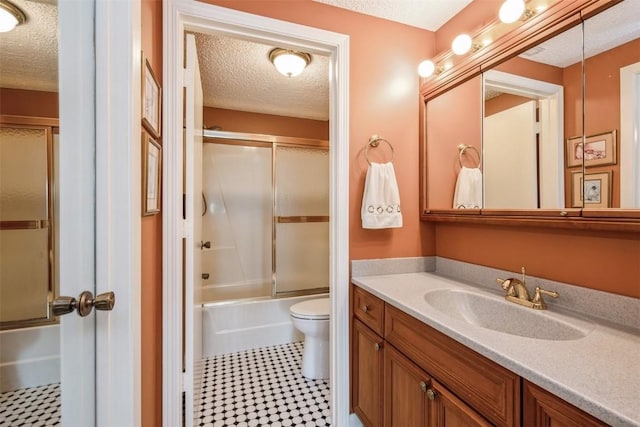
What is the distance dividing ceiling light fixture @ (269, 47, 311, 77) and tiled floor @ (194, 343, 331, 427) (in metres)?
2.21

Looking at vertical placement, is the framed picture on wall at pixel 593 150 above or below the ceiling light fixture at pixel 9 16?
below

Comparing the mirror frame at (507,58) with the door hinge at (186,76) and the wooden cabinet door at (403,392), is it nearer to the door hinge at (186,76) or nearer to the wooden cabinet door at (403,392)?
the wooden cabinet door at (403,392)

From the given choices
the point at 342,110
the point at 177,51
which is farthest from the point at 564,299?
the point at 177,51

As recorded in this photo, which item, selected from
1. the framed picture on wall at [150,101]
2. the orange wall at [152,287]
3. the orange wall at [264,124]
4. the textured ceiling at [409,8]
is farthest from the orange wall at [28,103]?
the orange wall at [264,124]

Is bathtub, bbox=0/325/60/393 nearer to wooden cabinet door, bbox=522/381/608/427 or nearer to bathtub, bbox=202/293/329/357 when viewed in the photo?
wooden cabinet door, bbox=522/381/608/427

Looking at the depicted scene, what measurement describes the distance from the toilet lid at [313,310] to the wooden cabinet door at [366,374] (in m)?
0.42

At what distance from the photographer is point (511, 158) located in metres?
1.29

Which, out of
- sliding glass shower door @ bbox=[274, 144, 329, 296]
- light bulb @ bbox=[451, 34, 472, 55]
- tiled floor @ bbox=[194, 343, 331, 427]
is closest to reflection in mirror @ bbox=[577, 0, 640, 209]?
light bulb @ bbox=[451, 34, 472, 55]

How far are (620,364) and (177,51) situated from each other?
1.86 m

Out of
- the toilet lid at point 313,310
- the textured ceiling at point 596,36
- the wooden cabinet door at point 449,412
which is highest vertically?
the textured ceiling at point 596,36

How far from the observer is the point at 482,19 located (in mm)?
1413

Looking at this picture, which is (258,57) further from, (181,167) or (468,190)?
(468,190)

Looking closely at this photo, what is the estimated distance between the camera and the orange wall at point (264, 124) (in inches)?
115

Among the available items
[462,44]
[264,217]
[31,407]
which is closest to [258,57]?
[462,44]
